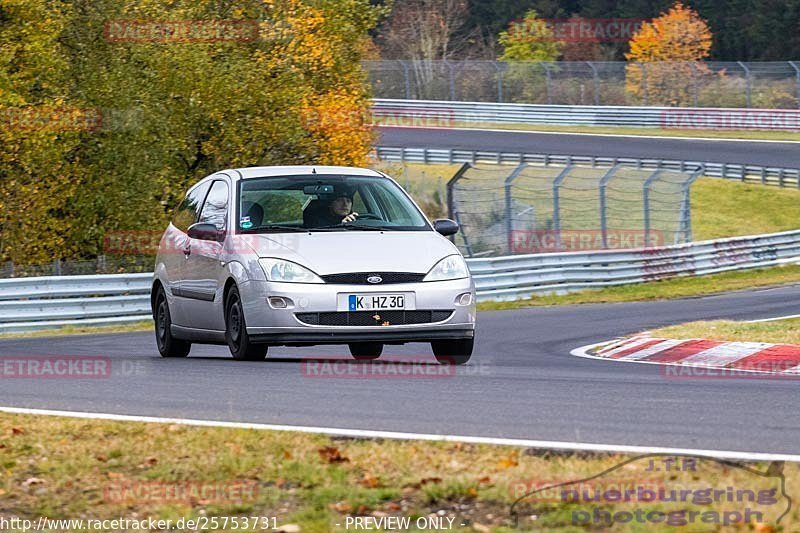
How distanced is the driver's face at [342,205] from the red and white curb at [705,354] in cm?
289

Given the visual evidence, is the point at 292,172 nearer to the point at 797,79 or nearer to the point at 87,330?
the point at 87,330

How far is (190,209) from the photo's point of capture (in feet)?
41.5

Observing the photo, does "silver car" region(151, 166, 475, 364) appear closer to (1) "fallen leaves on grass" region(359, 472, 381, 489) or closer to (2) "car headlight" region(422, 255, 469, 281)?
(2) "car headlight" region(422, 255, 469, 281)

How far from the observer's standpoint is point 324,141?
99.4 feet

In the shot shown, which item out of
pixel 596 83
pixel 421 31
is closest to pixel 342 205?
pixel 596 83

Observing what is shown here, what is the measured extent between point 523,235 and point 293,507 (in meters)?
22.0

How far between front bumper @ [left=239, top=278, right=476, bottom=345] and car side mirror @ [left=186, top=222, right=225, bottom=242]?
3.13 feet

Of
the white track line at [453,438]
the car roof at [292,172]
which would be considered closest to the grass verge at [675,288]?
the car roof at [292,172]

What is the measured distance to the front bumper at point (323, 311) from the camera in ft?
33.6

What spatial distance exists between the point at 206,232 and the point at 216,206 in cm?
48

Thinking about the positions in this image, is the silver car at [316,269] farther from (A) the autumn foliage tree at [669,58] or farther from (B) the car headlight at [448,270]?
(A) the autumn foliage tree at [669,58]

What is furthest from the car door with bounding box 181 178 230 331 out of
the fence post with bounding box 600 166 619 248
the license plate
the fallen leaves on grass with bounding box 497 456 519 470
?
the fence post with bounding box 600 166 619 248

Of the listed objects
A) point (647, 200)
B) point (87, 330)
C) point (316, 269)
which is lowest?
point (647, 200)

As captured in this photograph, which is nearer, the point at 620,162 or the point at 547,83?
the point at 620,162
